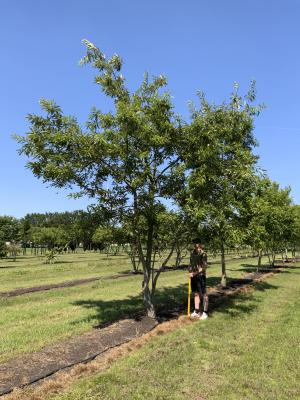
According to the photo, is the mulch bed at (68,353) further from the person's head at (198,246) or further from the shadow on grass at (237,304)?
the shadow on grass at (237,304)

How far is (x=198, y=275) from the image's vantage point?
560 inches

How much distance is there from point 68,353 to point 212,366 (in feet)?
9.94

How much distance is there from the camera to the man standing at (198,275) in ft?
45.2

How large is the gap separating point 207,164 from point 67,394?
763 centimetres

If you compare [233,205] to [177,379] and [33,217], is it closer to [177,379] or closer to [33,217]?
[177,379]

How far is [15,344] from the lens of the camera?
10.1 metres

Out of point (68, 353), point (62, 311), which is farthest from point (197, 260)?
point (68, 353)

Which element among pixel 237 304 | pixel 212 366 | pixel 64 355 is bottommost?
pixel 212 366

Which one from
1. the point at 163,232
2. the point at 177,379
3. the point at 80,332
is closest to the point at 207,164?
the point at 163,232

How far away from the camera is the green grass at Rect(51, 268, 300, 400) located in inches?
282

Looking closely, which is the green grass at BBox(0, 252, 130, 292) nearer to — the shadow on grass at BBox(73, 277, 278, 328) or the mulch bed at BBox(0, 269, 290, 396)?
the shadow on grass at BBox(73, 277, 278, 328)

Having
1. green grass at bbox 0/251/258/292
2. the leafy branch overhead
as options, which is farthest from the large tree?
green grass at bbox 0/251/258/292

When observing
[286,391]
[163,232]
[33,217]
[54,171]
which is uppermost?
[33,217]

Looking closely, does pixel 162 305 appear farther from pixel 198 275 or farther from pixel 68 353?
pixel 68 353
